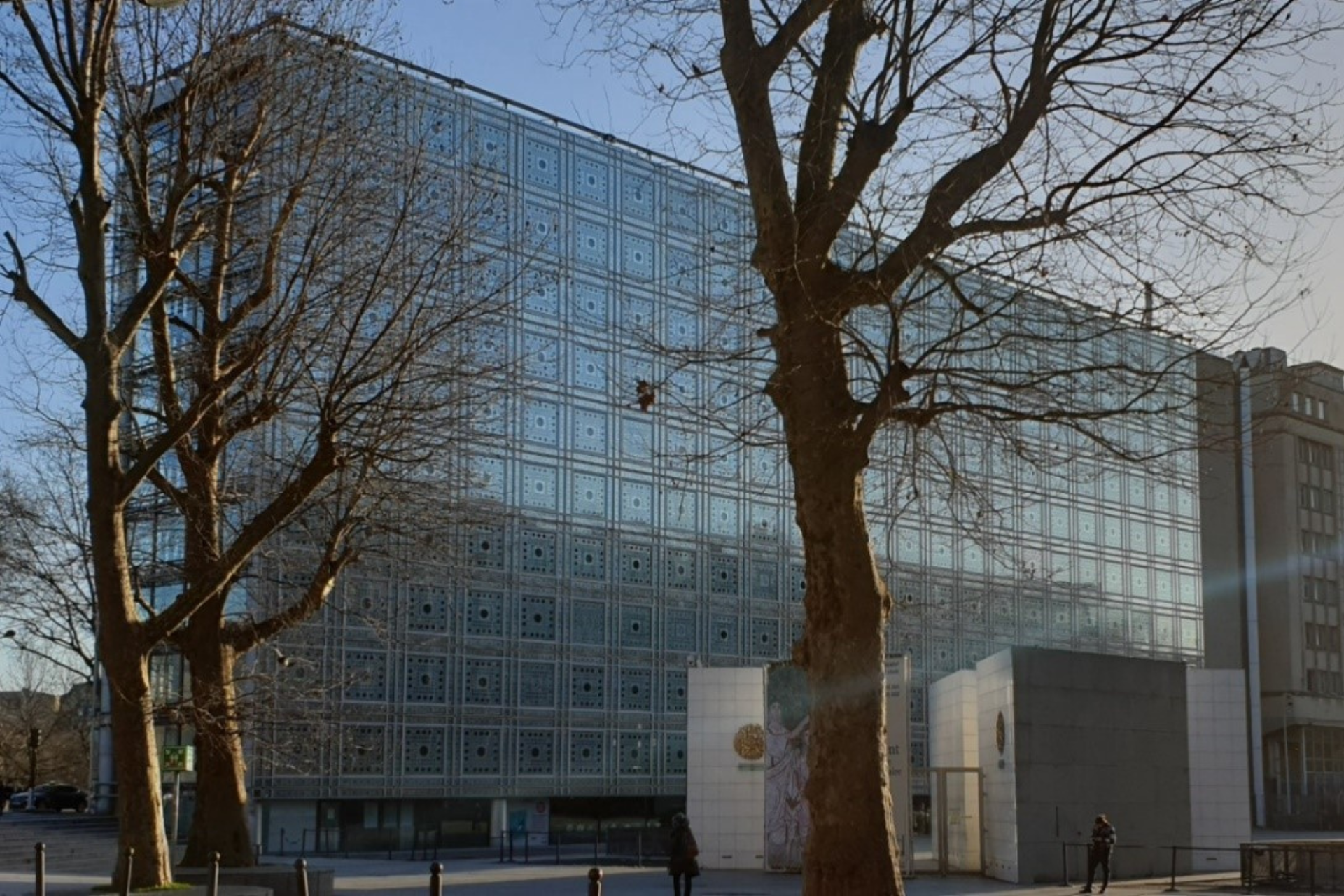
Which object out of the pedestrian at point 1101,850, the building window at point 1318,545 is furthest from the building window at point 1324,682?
the pedestrian at point 1101,850

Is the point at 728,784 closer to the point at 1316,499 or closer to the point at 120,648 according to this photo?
the point at 120,648

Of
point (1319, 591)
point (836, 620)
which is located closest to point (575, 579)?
point (836, 620)

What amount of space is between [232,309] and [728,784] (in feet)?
63.4

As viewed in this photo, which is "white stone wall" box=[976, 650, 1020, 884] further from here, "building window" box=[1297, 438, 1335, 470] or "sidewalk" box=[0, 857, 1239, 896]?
"building window" box=[1297, 438, 1335, 470]

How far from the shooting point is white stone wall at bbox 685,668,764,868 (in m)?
37.1

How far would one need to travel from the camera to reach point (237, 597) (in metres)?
44.4

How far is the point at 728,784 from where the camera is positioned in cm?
3725

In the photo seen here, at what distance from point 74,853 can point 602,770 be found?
18.1 metres

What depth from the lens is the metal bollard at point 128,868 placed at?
1744cm

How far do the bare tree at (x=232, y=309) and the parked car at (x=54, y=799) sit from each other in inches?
1614

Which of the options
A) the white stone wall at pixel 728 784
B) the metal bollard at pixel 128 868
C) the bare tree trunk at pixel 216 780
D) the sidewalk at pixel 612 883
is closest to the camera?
the metal bollard at pixel 128 868

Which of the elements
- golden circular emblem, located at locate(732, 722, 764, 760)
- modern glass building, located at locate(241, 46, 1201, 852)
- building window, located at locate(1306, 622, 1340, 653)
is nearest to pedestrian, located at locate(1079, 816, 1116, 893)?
golden circular emblem, located at locate(732, 722, 764, 760)

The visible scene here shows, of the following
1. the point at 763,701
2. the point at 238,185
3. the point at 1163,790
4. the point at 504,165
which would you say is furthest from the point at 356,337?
the point at 504,165

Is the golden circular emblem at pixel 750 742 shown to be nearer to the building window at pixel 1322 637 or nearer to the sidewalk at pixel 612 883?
the sidewalk at pixel 612 883
